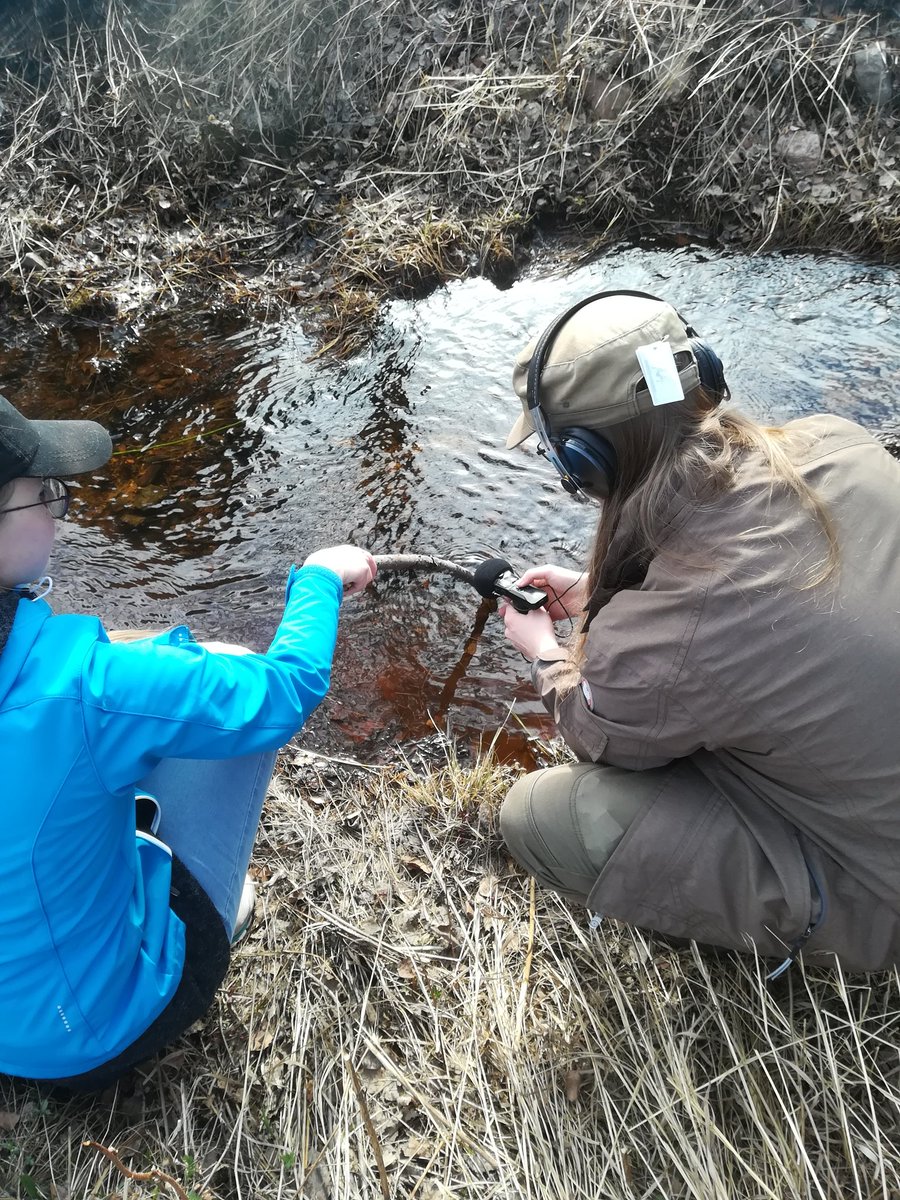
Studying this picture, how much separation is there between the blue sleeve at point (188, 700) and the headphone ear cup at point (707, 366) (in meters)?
1.11

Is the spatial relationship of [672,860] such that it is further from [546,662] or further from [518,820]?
[546,662]

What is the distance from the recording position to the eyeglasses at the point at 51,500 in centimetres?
163

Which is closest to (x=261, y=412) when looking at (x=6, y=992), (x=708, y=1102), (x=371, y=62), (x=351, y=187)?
(x=351, y=187)

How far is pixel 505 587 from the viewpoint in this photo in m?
2.75

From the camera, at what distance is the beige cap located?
1.83m

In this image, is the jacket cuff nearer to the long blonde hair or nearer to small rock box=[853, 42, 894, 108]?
the long blonde hair

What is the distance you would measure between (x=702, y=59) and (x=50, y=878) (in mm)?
5539

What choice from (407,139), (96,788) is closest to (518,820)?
(96,788)

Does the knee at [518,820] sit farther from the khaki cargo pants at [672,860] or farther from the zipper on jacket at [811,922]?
the zipper on jacket at [811,922]

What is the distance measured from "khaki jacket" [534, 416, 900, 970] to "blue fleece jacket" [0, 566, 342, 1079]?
804 millimetres

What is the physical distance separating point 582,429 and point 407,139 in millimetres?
4518

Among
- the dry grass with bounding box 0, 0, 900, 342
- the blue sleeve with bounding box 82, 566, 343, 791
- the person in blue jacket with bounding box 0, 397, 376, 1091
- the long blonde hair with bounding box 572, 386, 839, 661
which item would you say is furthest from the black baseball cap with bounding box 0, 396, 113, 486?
the dry grass with bounding box 0, 0, 900, 342

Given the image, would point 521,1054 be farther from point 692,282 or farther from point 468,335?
point 692,282

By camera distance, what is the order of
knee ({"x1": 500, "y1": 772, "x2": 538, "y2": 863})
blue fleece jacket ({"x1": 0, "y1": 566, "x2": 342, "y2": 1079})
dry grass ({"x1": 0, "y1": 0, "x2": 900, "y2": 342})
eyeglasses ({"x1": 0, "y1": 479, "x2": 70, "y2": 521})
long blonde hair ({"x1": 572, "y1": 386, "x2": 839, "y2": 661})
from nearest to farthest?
blue fleece jacket ({"x1": 0, "y1": 566, "x2": 342, "y2": 1079}) → eyeglasses ({"x1": 0, "y1": 479, "x2": 70, "y2": 521}) → long blonde hair ({"x1": 572, "y1": 386, "x2": 839, "y2": 661}) → knee ({"x1": 500, "y1": 772, "x2": 538, "y2": 863}) → dry grass ({"x1": 0, "y1": 0, "x2": 900, "y2": 342})
